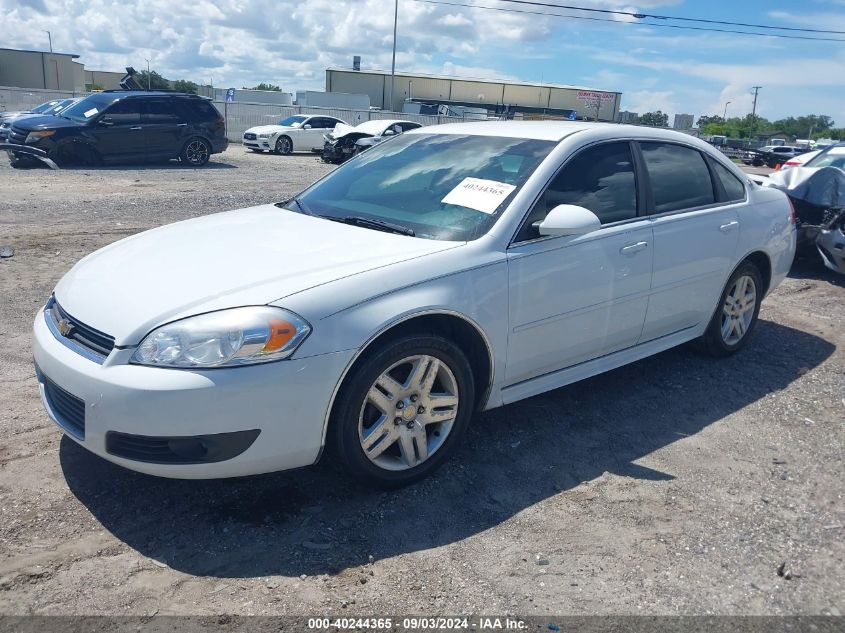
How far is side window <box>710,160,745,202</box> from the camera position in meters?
5.16

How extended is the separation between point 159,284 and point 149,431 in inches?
27.9

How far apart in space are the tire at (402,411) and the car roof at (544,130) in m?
1.56

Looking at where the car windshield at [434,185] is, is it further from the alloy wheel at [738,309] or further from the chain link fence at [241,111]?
the chain link fence at [241,111]

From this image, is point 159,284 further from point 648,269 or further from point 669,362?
point 669,362

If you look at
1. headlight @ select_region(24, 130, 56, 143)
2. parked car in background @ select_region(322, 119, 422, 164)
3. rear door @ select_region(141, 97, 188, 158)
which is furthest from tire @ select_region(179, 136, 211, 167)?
parked car in background @ select_region(322, 119, 422, 164)

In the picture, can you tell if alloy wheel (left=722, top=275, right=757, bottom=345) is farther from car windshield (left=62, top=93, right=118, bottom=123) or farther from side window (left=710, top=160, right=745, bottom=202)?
car windshield (left=62, top=93, right=118, bottom=123)

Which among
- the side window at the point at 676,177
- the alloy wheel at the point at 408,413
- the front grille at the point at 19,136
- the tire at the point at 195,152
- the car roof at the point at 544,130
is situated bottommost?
the tire at the point at 195,152

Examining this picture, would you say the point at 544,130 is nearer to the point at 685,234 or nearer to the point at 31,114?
A: the point at 685,234

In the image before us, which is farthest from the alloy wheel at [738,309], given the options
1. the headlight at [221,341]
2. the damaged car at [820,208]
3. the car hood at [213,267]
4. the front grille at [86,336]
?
the front grille at [86,336]

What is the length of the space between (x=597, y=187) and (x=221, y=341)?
7.89 ft

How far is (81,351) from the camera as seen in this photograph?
121 inches

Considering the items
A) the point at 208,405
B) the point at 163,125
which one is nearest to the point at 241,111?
the point at 163,125

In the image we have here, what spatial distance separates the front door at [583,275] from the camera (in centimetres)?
370

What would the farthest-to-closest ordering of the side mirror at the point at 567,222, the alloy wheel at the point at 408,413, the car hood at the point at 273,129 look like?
the car hood at the point at 273,129 < the side mirror at the point at 567,222 < the alloy wheel at the point at 408,413
